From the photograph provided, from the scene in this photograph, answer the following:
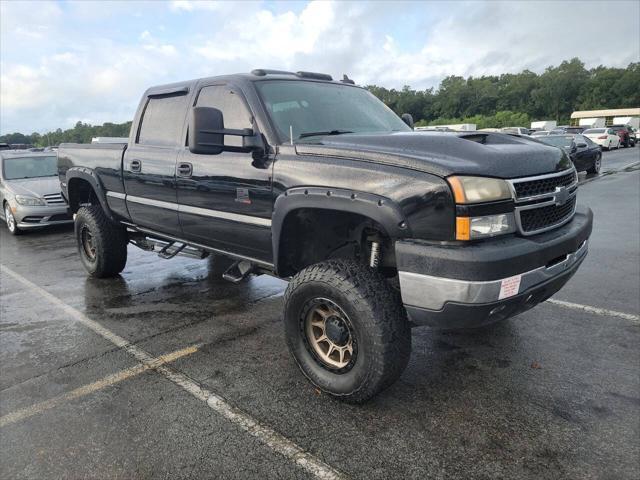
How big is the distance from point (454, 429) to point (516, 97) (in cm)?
11244

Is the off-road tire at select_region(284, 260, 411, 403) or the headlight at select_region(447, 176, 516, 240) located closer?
the headlight at select_region(447, 176, 516, 240)

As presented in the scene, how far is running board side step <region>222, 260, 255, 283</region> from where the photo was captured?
12.4 feet

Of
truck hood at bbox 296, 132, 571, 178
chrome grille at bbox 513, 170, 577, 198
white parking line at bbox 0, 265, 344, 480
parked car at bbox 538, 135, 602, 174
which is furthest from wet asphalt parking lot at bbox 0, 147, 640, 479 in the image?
parked car at bbox 538, 135, 602, 174

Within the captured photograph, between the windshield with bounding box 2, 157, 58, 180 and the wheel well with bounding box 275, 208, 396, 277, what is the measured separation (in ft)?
27.0

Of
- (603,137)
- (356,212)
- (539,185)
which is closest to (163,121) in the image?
(356,212)

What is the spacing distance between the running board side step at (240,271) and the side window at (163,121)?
121cm

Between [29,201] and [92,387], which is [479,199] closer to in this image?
[92,387]

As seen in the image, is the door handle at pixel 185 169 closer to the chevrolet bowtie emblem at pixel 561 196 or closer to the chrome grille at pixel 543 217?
the chrome grille at pixel 543 217

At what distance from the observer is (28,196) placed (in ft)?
28.8

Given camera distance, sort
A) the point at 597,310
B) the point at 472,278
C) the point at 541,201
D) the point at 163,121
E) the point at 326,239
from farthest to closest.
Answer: the point at 163,121, the point at 597,310, the point at 326,239, the point at 541,201, the point at 472,278

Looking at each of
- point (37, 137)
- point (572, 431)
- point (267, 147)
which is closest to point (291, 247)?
point (267, 147)

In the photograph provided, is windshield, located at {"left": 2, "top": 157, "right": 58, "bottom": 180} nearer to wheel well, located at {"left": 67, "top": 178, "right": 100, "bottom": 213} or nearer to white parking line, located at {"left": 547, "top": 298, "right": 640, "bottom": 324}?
wheel well, located at {"left": 67, "top": 178, "right": 100, "bottom": 213}

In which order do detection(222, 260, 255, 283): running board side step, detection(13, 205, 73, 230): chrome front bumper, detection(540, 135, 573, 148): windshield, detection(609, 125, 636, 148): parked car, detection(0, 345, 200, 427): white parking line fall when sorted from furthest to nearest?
detection(609, 125, 636, 148): parked car → detection(540, 135, 573, 148): windshield → detection(13, 205, 73, 230): chrome front bumper → detection(222, 260, 255, 283): running board side step → detection(0, 345, 200, 427): white parking line

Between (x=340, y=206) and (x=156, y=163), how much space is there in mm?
2260
